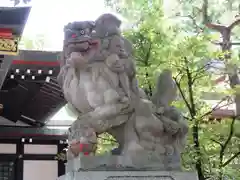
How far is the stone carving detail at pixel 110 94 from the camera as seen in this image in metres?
3.73

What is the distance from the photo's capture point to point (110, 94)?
3.74 m

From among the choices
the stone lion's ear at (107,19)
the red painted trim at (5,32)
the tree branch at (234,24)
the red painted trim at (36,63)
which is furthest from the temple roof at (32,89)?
the stone lion's ear at (107,19)

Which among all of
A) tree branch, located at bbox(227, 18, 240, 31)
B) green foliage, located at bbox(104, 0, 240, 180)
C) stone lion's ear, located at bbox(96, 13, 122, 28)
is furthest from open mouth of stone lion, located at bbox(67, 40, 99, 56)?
tree branch, located at bbox(227, 18, 240, 31)

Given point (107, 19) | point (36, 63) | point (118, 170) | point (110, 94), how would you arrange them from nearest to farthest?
point (118, 170)
point (110, 94)
point (107, 19)
point (36, 63)

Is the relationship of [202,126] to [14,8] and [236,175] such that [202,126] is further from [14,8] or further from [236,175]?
[14,8]

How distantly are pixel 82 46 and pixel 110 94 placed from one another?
504 mm

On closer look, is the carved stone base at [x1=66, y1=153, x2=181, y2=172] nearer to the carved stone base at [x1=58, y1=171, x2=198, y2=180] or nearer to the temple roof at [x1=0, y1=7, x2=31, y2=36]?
the carved stone base at [x1=58, y1=171, x2=198, y2=180]

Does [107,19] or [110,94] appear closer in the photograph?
[110,94]

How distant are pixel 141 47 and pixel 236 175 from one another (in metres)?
2.61

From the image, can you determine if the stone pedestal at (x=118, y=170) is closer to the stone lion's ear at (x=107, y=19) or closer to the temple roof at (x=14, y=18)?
the stone lion's ear at (x=107, y=19)

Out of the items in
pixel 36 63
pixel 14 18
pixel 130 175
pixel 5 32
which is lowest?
pixel 130 175

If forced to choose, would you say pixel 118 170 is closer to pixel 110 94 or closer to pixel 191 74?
pixel 110 94

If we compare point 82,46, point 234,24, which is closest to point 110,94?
point 82,46

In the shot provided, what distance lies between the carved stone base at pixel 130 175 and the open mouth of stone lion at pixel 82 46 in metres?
1.08
